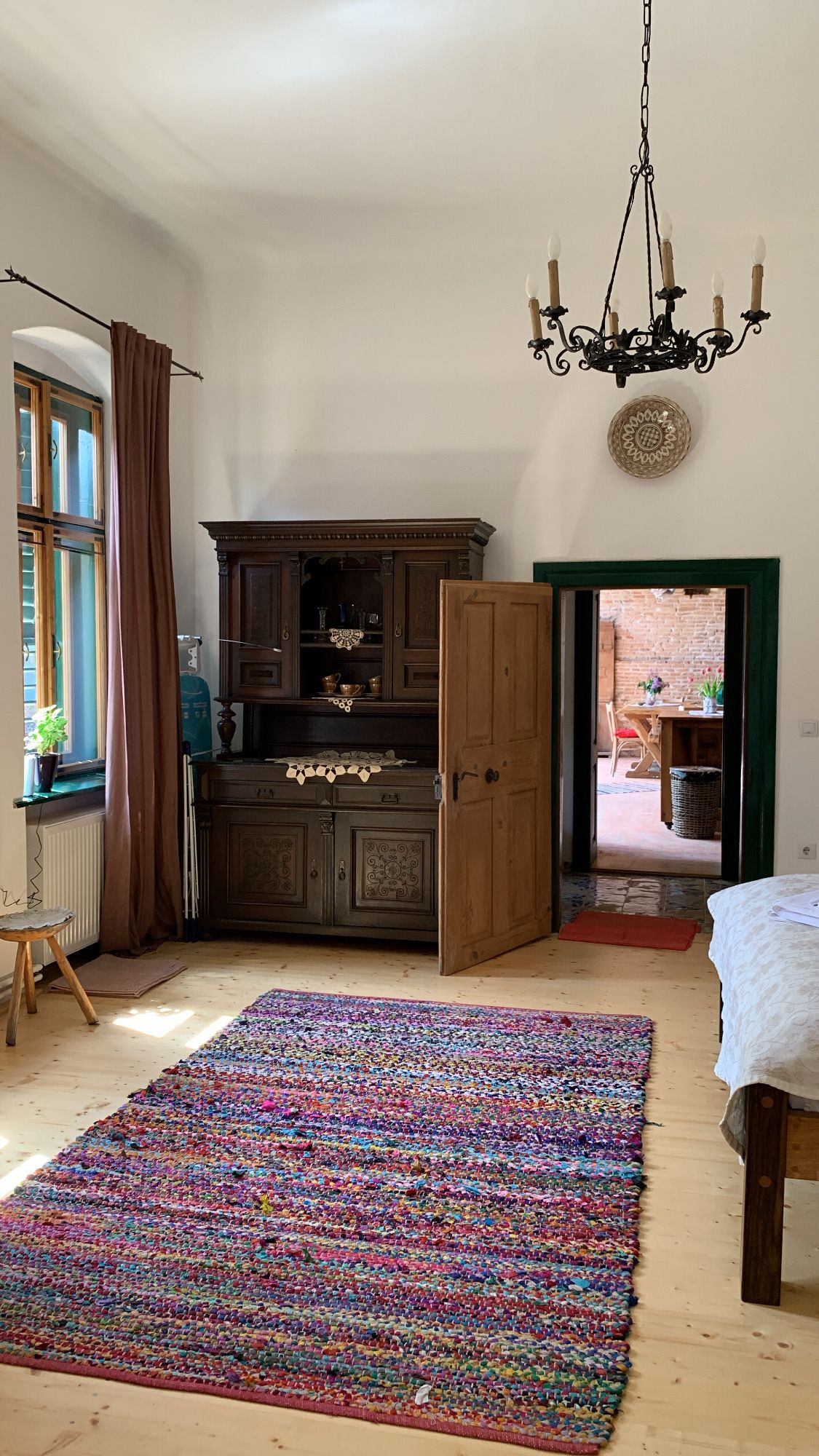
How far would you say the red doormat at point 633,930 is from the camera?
19.6 ft

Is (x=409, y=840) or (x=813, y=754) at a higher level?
(x=813, y=754)

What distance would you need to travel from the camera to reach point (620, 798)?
38.9 feet

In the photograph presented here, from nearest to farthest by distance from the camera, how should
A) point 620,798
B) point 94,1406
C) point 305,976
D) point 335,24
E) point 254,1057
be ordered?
point 94,1406 → point 335,24 → point 254,1057 → point 305,976 → point 620,798

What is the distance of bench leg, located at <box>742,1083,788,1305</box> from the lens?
2682 millimetres

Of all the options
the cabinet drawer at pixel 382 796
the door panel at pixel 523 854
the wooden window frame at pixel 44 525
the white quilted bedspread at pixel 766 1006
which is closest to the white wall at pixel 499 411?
the wooden window frame at pixel 44 525

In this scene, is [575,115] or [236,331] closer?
[575,115]

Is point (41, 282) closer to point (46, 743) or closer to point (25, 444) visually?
point (25, 444)

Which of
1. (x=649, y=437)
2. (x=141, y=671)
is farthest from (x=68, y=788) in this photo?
(x=649, y=437)

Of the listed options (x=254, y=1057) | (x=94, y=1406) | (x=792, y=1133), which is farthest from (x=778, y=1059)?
(x=254, y=1057)

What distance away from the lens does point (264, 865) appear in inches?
234

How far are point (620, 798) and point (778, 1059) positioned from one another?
932 centimetres

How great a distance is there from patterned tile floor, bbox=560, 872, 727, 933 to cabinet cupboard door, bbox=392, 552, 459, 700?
1.73 m

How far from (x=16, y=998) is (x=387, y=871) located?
200 centimetres

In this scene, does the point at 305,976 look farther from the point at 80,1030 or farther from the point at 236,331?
the point at 236,331
